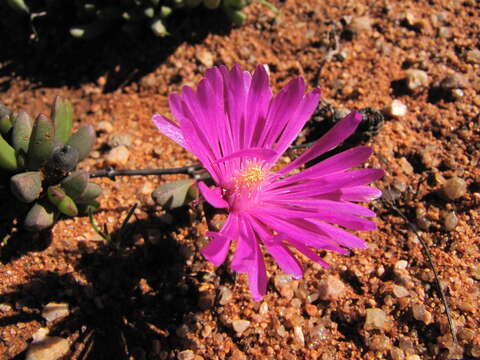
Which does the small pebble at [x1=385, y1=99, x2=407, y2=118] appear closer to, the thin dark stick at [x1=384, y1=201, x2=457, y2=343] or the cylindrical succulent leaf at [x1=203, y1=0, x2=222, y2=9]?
the thin dark stick at [x1=384, y1=201, x2=457, y2=343]

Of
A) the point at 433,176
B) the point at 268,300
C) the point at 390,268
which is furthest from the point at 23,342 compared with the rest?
the point at 433,176

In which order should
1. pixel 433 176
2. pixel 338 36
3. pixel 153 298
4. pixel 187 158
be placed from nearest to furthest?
pixel 153 298
pixel 433 176
pixel 187 158
pixel 338 36

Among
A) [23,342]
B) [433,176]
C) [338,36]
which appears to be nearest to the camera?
[23,342]

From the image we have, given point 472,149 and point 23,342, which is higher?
point 472,149

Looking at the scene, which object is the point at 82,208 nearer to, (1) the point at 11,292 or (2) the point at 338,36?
(1) the point at 11,292

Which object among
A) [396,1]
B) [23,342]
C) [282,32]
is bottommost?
[23,342]

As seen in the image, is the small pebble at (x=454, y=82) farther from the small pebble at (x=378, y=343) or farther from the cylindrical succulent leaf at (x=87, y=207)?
the cylindrical succulent leaf at (x=87, y=207)

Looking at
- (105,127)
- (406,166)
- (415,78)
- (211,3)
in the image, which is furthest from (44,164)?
(415,78)
